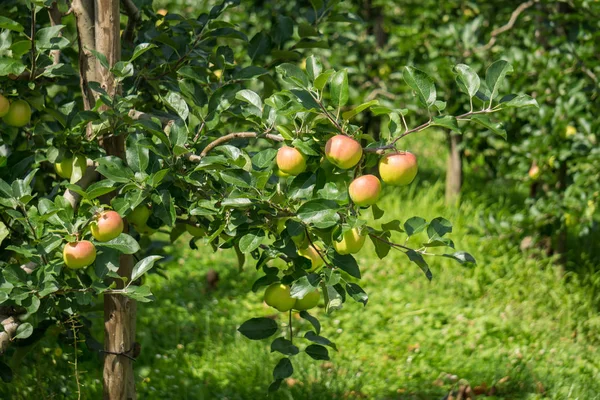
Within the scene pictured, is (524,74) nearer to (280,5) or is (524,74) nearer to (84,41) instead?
(280,5)

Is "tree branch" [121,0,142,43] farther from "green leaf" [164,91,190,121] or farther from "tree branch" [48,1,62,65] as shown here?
"green leaf" [164,91,190,121]

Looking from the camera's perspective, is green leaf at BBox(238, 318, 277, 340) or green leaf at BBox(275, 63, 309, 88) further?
green leaf at BBox(238, 318, 277, 340)

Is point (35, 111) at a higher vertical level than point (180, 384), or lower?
higher

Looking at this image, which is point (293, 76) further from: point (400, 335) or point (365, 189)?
point (400, 335)

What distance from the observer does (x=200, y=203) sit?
4.92ft

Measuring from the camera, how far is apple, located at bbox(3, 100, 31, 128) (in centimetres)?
166

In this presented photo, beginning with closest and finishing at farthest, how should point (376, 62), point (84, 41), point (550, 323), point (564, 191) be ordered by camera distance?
point (84, 41) < point (550, 323) < point (564, 191) < point (376, 62)

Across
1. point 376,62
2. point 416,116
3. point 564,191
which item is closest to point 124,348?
point 564,191

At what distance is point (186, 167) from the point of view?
5.25 feet

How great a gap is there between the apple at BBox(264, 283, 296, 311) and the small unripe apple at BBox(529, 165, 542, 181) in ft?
7.76

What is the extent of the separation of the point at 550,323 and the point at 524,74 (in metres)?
1.24

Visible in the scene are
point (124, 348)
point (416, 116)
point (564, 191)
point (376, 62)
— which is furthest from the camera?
point (376, 62)

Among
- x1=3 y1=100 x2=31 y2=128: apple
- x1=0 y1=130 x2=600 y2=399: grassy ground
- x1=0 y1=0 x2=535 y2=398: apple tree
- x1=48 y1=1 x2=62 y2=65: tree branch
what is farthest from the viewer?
x1=0 y1=130 x2=600 y2=399: grassy ground

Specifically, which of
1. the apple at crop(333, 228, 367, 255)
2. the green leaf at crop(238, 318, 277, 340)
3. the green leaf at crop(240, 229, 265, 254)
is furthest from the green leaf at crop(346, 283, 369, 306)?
the green leaf at crop(238, 318, 277, 340)
